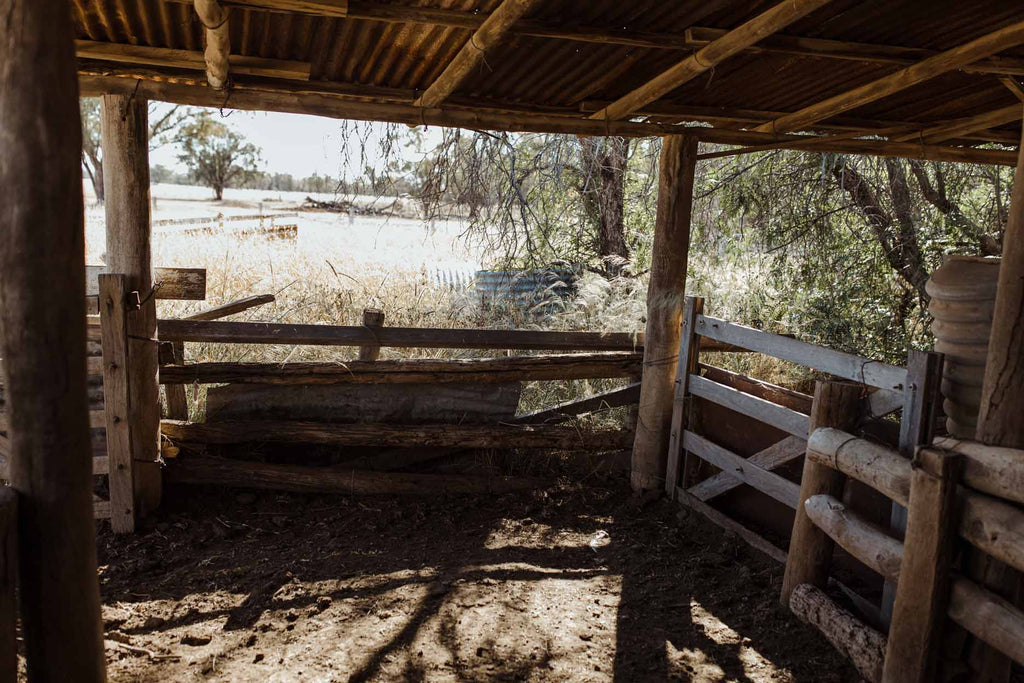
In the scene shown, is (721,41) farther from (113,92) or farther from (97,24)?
(113,92)

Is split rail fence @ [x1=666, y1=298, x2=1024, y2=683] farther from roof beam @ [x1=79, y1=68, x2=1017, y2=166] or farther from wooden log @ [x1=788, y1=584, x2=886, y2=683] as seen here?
roof beam @ [x1=79, y1=68, x2=1017, y2=166]

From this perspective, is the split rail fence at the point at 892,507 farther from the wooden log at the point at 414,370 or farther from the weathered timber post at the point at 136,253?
the weathered timber post at the point at 136,253

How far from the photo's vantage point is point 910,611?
10.0ft

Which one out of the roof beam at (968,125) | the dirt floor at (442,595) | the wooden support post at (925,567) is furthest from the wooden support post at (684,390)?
the wooden support post at (925,567)

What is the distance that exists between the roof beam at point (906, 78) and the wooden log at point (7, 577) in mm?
4167

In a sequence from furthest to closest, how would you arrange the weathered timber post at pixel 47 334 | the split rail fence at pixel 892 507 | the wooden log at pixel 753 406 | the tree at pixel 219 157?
the tree at pixel 219 157, the wooden log at pixel 753 406, the split rail fence at pixel 892 507, the weathered timber post at pixel 47 334

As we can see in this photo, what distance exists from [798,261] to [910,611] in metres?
6.81

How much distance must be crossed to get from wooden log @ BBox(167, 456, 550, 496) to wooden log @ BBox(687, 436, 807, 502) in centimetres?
117

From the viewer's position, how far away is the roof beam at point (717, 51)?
125 inches

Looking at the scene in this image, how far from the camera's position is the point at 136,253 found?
476cm

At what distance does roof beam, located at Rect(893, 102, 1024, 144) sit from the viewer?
4.80m

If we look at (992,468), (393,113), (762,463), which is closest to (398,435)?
(393,113)

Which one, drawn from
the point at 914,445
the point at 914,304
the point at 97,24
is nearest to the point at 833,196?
the point at 914,304

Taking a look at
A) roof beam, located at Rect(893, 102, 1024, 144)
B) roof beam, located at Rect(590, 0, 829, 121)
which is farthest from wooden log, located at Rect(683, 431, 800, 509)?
roof beam, located at Rect(893, 102, 1024, 144)
